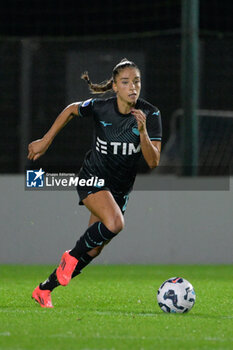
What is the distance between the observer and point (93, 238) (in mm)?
7645

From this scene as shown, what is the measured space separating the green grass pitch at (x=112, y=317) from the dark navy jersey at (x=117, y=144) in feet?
3.53

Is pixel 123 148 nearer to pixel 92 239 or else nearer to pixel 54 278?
pixel 92 239

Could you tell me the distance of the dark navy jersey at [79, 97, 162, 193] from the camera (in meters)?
7.98

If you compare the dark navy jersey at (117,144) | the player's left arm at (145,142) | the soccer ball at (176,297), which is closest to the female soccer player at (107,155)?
the dark navy jersey at (117,144)

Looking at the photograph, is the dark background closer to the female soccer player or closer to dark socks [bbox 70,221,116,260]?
the female soccer player

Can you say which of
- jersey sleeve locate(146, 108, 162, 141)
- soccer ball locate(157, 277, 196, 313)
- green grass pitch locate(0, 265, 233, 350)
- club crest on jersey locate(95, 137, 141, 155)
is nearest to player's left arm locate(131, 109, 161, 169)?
jersey sleeve locate(146, 108, 162, 141)

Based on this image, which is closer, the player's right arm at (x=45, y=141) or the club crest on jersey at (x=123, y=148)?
the player's right arm at (x=45, y=141)

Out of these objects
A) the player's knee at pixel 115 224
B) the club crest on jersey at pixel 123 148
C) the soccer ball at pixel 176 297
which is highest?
the club crest on jersey at pixel 123 148

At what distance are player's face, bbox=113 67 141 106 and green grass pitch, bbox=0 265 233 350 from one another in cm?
170

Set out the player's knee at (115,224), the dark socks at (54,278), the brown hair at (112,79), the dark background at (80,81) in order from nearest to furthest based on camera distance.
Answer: the player's knee at (115,224) → the dark socks at (54,278) → the brown hair at (112,79) → the dark background at (80,81)

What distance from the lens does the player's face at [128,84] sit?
7.84m

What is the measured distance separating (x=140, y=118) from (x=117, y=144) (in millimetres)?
682

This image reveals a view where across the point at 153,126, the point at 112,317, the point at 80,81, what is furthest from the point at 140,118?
the point at 80,81

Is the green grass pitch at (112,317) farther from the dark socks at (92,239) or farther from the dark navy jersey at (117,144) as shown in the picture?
the dark navy jersey at (117,144)
